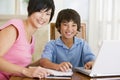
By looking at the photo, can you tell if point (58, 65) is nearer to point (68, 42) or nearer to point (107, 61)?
point (107, 61)

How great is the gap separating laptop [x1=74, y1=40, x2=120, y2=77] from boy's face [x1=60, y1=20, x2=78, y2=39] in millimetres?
603

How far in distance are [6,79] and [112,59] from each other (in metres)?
0.66

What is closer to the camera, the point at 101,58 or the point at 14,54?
the point at 101,58

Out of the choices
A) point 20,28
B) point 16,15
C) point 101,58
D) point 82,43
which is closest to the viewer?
point 101,58

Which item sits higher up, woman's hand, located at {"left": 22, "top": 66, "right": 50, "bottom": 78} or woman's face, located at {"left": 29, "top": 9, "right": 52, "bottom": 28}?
woman's face, located at {"left": 29, "top": 9, "right": 52, "bottom": 28}

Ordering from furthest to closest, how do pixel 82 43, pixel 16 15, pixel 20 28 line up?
pixel 16 15, pixel 82 43, pixel 20 28

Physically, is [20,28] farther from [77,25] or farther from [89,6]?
[89,6]

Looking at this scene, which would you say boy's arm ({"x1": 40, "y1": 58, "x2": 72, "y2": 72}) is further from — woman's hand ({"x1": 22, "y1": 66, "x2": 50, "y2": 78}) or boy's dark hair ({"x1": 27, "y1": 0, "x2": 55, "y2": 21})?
boy's dark hair ({"x1": 27, "y1": 0, "x2": 55, "y2": 21})

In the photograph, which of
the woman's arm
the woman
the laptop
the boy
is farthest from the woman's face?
the laptop

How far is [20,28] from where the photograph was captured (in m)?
1.41

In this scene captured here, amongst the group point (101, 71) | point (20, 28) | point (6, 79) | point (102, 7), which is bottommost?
point (6, 79)

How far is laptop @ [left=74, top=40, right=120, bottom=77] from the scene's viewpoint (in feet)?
3.61

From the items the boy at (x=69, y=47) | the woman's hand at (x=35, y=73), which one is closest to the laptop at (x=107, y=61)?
the woman's hand at (x=35, y=73)

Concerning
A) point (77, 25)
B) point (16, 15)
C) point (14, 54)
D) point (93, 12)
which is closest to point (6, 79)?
point (14, 54)
